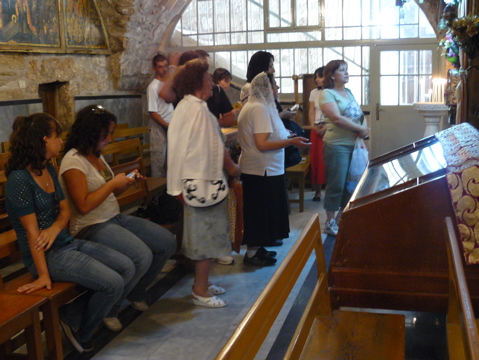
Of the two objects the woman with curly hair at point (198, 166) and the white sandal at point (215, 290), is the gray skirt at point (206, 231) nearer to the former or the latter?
the woman with curly hair at point (198, 166)

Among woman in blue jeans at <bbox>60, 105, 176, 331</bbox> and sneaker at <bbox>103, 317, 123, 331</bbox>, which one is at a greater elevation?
woman in blue jeans at <bbox>60, 105, 176, 331</bbox>

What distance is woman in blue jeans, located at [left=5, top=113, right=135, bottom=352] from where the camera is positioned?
2.96 m

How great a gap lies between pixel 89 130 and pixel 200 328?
1.31 m

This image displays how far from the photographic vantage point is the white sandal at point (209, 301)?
389 centimetres

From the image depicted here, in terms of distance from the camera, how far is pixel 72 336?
327 centimetres

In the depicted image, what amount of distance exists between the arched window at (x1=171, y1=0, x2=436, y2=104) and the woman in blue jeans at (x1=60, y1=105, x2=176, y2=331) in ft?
22.0

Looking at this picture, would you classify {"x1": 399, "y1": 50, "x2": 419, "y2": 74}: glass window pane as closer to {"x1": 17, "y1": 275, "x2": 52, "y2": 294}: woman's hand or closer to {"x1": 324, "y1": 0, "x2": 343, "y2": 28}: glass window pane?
{"x1": 324, "y1": 0, "x2": 343, "y2": 28}: glass window pane

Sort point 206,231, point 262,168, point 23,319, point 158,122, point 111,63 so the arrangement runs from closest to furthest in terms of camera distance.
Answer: point 23,319 < point 206,231 < point 262,168 < point 158,122 < point 111,63

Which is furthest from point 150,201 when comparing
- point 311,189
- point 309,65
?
point 309,65

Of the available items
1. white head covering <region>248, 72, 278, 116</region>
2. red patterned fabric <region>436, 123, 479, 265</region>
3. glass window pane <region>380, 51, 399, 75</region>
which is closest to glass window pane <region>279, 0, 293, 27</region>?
glass window pane <region>380, 51, 399, 75</region>

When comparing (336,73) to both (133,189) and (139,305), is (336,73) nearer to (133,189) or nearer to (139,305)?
(133,189)

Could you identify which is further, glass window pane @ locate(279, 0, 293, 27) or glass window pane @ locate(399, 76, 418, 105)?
glass window pane @ locate(279, 0, 293, 27)

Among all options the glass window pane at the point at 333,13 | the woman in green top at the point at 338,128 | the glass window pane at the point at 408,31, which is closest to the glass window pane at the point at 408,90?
the glass window pane at the point at 408,31

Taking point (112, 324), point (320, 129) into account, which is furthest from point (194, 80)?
point (320, 129)
